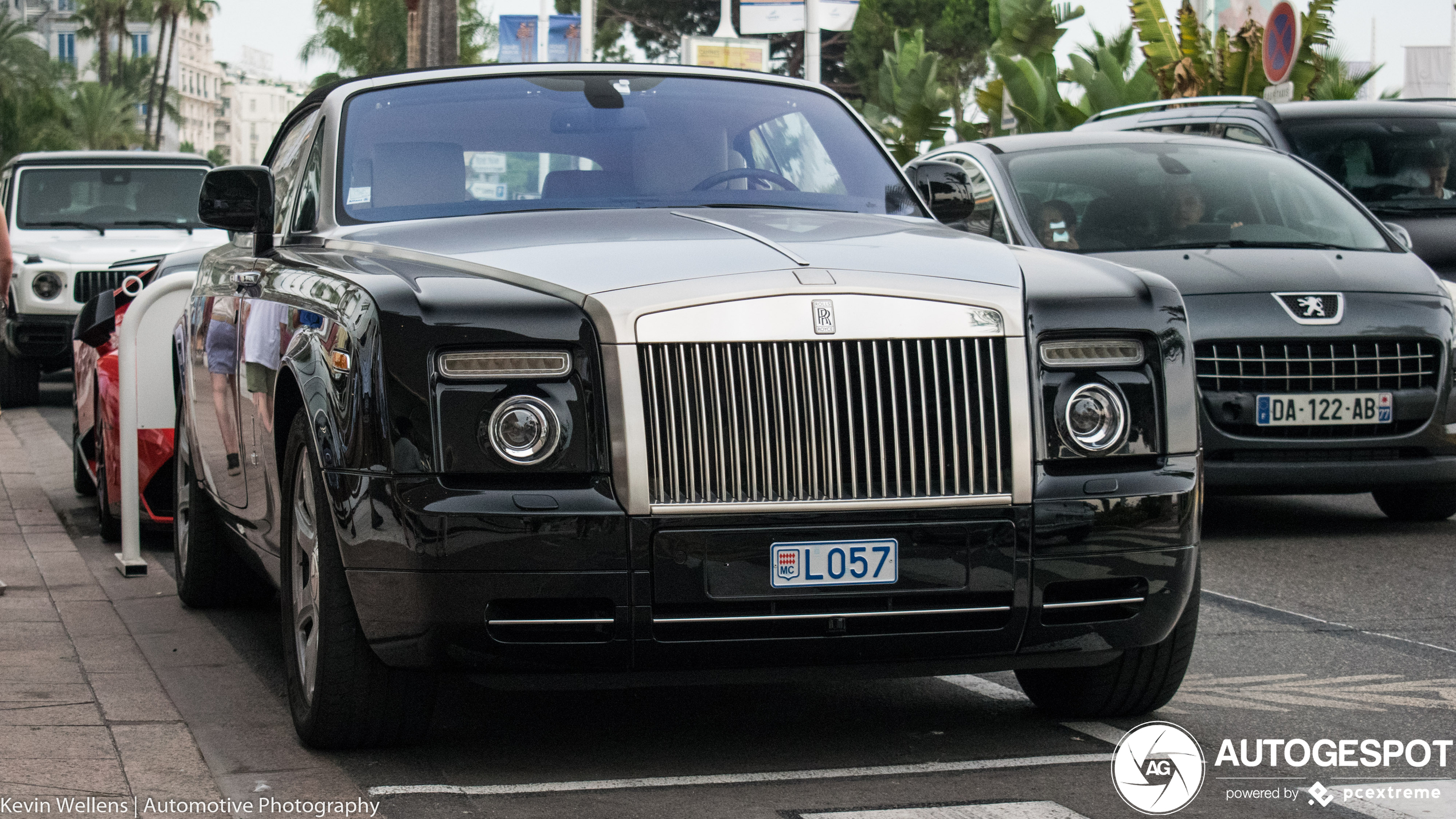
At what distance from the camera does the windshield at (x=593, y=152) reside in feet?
18.0

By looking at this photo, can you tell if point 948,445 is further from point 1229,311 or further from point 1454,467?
point 1454,467

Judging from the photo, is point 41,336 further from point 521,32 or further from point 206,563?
point 521,32

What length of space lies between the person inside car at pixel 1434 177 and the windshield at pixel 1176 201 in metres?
2.68

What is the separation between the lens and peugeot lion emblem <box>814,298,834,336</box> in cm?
423

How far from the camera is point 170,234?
56.6 ft

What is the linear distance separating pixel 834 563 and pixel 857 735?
85 centimetres

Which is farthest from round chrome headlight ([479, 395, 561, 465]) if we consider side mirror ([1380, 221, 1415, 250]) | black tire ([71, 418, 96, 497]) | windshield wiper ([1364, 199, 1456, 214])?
windshield wiper ([1364, 199, 1456, 214])

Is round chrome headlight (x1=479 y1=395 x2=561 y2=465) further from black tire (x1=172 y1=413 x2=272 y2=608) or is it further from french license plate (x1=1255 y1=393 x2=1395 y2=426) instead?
french license plate (x1=1255 y1=393 x2=1395 y2=426)

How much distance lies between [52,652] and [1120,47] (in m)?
Result: 26.9

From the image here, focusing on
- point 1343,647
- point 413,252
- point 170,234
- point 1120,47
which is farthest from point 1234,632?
point 1120,47

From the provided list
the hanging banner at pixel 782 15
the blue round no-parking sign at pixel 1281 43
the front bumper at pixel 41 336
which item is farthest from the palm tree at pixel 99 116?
Result: the blue round no-parking sign at pixel 1281 43

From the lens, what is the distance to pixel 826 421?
4.25m

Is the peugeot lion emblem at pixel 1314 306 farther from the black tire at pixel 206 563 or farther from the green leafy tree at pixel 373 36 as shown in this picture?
the green leafy tree at pixel 373 36

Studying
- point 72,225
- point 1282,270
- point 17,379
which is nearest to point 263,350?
point 1282,270
